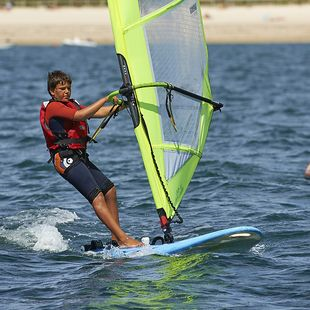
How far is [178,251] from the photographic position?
9.09 meters

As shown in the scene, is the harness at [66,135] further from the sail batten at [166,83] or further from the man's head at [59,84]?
the sail batten at [166,83]

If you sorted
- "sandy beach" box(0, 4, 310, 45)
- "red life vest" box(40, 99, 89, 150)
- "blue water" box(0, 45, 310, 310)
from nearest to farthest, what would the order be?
"blue water" box(0, 45, 310, 310)
"red life vest" box(40, 99, 89, 150)
"sandy beach" box(0, 4, 310, 45)

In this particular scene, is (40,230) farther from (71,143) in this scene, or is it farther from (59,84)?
(59,84)

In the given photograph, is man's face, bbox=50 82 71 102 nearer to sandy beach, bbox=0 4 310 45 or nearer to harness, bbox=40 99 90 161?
harness, bbox=40 99 90 161

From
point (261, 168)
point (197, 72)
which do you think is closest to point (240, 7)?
point (261, 168)

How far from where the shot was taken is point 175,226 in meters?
10.8

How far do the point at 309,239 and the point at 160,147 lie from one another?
1.88 metres

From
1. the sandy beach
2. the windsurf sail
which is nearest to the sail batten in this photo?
the windsurf sail

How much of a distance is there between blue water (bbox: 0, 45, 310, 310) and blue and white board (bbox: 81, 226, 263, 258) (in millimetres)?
100

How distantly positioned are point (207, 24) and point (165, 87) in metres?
58.8

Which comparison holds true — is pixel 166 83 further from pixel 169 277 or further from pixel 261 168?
pixel 261 168

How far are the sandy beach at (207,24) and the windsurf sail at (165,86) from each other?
57.3m

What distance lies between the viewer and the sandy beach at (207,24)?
67.3m

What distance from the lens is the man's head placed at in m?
9.00
